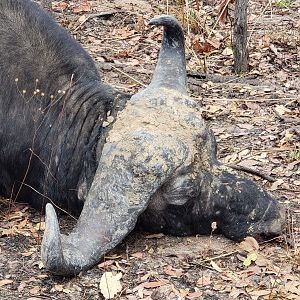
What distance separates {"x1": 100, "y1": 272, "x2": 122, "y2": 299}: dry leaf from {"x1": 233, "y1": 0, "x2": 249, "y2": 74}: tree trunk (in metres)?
4.36

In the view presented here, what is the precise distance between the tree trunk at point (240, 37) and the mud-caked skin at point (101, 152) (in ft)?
9.70

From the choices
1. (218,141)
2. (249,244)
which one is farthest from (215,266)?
(218,141)

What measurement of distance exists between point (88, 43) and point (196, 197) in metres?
5.08

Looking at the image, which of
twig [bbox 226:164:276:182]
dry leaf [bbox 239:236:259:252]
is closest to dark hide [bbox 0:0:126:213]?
dry leaf [bbox 239:236:259:252]

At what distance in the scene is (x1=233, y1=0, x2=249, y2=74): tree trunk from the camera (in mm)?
9031

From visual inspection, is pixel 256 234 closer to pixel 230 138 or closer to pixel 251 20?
pixel 230 138

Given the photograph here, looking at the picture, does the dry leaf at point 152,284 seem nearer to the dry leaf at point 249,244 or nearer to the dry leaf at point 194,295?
the dry leaf at point 194,295

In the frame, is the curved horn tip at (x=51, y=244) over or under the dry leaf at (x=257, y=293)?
over

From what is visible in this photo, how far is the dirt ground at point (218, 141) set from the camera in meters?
5.33

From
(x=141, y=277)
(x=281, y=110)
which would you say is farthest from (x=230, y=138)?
(x=141, y=277)

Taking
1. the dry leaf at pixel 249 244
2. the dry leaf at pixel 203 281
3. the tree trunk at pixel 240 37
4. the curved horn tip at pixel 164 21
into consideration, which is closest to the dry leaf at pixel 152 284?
the dry leaf at pixel 203 281

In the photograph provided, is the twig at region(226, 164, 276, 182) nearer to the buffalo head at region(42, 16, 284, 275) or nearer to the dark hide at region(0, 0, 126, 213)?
the buffalo head at region(42, 16, 284, 275)

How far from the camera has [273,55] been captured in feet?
32.8

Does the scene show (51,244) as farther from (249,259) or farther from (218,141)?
(218,141)
